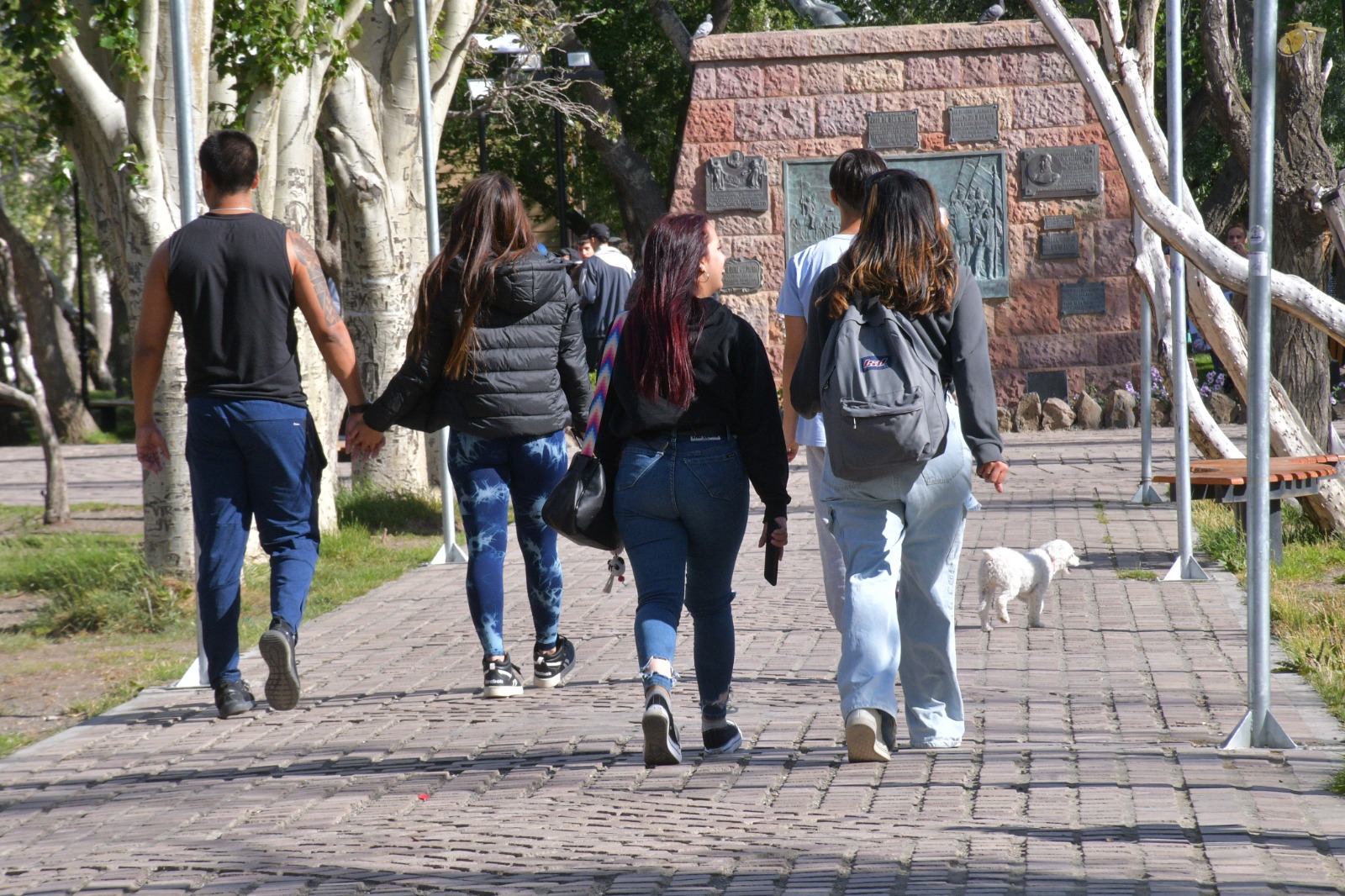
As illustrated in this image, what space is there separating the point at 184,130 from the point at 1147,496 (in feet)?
25.3

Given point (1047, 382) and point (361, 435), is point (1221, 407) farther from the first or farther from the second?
point (361, 435)

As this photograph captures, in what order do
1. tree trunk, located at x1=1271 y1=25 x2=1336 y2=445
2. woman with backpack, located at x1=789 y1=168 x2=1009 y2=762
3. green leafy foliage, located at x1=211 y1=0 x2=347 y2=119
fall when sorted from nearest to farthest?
woman with backpack, located at x1=789 y1=168 x2=1009 y2=762 < green leafy foliage, located at x1=211 y1=0 x2=347 y2=119 < tree trunk, located at x1=1271 y1=25 x2=1336 y2=445

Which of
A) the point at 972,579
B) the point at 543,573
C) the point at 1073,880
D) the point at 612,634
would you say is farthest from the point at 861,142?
the point at 1073,880

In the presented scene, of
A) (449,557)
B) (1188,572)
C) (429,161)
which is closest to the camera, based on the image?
(1188,572)

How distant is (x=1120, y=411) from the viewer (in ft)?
57.1

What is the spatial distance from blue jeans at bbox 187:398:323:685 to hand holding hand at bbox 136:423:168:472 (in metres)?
0.24

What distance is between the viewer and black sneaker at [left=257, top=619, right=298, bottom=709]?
5.44 m

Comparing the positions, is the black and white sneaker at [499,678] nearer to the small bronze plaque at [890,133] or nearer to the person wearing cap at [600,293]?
the person wearing cap at [600,293]

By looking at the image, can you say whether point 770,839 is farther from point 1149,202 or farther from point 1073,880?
point 1149,202

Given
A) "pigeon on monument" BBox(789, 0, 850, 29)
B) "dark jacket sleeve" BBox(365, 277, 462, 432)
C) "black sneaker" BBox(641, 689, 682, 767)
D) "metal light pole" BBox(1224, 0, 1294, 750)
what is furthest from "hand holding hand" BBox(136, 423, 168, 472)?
"pigeon on monument" BBox(789, 0, 850, 29)

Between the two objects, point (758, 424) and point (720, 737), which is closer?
point (758, 424)

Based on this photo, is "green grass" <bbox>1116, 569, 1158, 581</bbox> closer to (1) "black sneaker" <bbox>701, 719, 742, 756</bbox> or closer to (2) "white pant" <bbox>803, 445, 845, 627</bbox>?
(2) "white pant" <bbox>803, 445, 845, 627</bbox>

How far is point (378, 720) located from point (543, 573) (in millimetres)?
855

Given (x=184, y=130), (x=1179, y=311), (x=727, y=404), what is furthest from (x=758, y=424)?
(x=1179, y=311)
